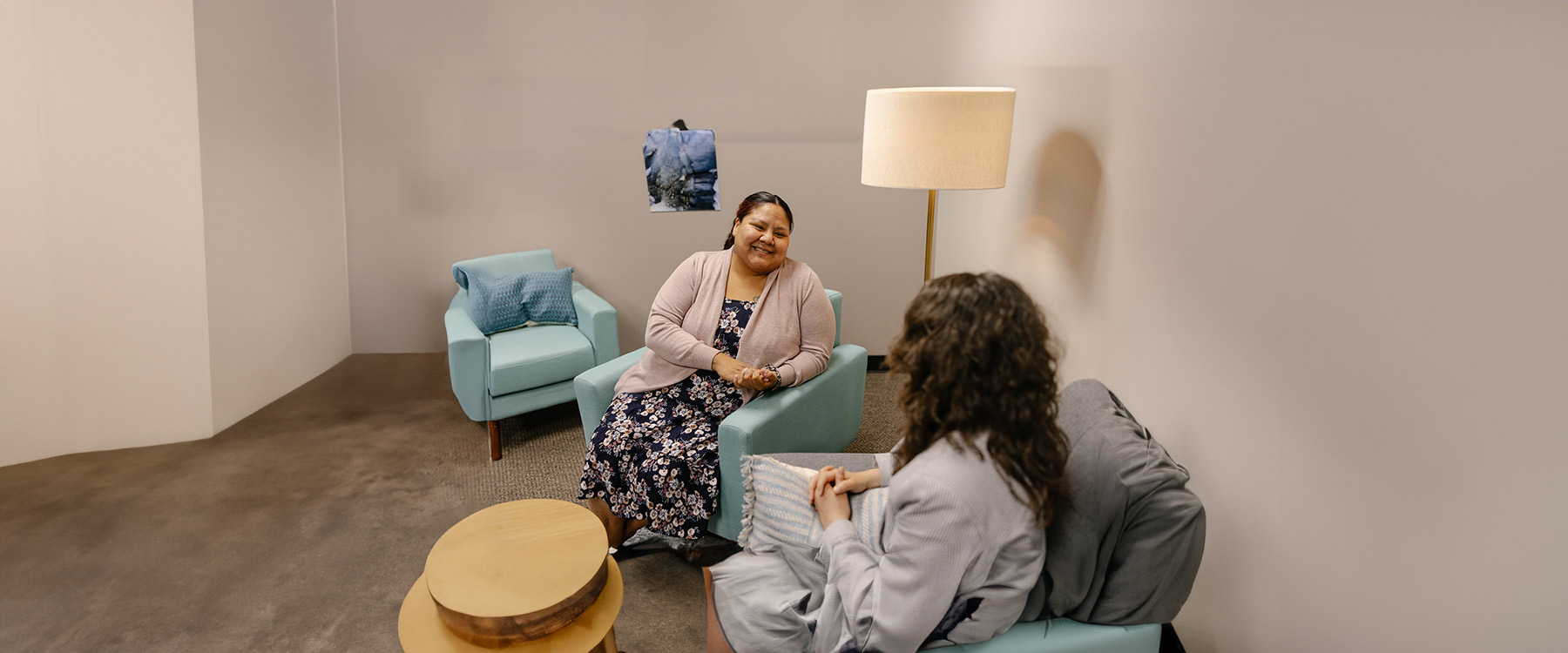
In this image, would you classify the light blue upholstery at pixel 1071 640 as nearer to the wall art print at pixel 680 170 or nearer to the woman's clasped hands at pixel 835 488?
the woman's clasped hands at pixel 835 488

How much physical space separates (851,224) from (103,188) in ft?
11.6

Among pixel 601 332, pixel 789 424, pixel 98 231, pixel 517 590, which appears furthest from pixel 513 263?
pixel 517 590

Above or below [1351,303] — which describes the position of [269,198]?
below

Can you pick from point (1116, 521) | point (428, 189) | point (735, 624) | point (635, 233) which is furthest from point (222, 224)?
point (1116, 521)

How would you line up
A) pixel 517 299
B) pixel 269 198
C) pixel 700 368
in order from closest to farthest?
pixel 700 368 < pixel 269 198 < pixel 517 299

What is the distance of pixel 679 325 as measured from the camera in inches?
121

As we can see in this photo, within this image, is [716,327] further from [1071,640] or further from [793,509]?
[1071,640]

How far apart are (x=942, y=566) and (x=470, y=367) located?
2.84 m

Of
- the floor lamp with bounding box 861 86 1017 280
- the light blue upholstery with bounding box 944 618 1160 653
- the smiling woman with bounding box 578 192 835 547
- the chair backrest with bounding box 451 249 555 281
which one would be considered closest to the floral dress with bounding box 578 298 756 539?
the smiling woman with bounding box 578 192 835 547

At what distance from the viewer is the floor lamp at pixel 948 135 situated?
8.68 ft

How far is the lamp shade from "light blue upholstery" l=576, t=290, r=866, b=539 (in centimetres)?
80

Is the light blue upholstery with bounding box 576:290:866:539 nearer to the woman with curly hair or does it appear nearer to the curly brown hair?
the woman with curly hair

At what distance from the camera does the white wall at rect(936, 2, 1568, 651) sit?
4.01 feet

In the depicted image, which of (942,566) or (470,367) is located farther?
(470,367)
